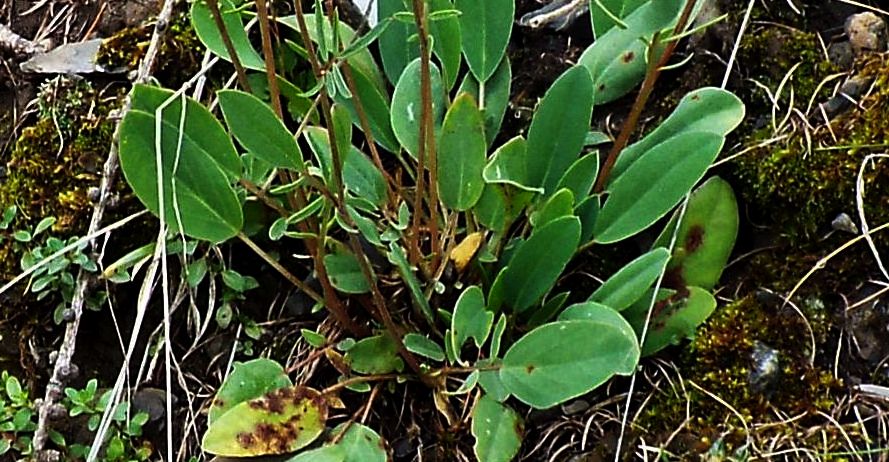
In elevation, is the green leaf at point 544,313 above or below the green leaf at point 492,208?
below

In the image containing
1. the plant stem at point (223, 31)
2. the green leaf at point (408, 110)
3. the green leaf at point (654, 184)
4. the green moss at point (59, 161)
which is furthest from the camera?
the green moss at point (59, 161)

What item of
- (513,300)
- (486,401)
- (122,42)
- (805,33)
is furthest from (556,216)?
(122,42)

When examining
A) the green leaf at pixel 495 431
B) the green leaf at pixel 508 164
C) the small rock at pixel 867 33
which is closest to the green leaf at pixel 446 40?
the green leaf at pixel 508 164

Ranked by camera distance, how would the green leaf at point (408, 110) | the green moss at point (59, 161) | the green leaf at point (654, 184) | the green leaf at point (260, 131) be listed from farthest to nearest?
1. the green moss at point (59, 161)
2. the green leaf at point (408, 110)
3. the green leaf at point (654, 184)
4. the green leaf at point (260, 131)

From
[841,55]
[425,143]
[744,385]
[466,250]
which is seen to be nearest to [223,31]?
[425,143]

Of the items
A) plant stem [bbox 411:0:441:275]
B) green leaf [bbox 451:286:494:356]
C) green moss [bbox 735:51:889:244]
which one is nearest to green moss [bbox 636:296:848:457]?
green moss [bbox 735:51:889:244]

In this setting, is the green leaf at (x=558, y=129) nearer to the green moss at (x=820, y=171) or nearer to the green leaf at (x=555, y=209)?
the green leaf at (x=555, y=209)

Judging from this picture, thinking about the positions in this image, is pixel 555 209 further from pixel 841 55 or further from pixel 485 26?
pixel 841 55

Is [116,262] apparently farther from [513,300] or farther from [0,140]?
[513,300]
